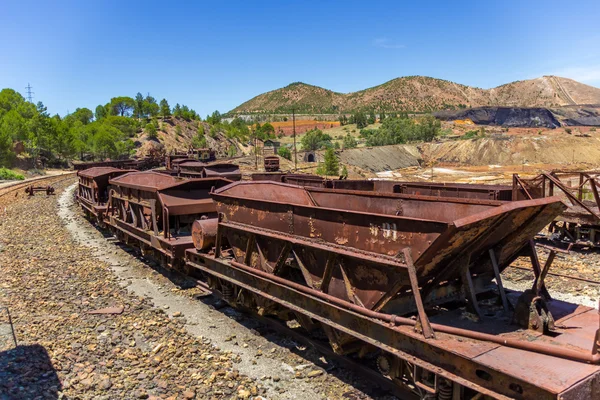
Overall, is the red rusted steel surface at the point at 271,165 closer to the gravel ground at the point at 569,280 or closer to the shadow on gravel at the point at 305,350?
the gravel ground at the point at 569,280

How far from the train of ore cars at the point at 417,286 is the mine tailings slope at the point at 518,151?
6191 centimetres

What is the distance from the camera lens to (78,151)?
59.9 metres

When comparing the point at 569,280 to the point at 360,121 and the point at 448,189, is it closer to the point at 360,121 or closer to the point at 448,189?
the point at 448,189

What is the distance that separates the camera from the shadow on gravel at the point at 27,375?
532cm

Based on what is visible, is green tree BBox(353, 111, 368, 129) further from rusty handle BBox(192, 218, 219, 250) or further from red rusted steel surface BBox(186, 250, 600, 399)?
red rusted steel surface BBox(186, 250, 600, 399)

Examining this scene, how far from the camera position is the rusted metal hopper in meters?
4.55

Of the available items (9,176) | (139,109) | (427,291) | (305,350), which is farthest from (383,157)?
(139,109)

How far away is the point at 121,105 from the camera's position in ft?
372

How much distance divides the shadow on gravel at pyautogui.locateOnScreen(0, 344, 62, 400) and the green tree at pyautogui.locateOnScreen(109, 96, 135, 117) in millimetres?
116001

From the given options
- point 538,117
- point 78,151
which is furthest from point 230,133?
point 538,117

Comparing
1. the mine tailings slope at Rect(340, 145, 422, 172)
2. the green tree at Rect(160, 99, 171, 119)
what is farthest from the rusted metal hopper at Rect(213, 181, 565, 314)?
the green tree at Rect(160, 99, 171, 119)

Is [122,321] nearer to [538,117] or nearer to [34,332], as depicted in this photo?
[34,332]

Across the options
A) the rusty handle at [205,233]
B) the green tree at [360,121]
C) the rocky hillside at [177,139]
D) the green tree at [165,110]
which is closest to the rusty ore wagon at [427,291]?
the rusty handle at [205,233]

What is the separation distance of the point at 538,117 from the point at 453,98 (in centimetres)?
6008
